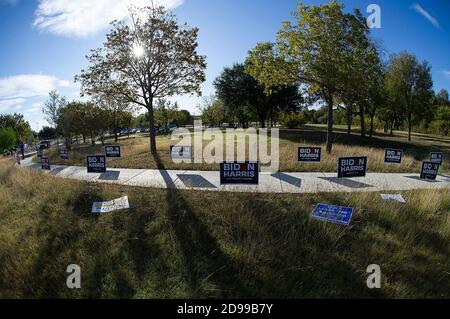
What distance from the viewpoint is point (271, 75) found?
1647 cm

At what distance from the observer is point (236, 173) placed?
8.17 m

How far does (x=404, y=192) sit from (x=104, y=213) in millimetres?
7789

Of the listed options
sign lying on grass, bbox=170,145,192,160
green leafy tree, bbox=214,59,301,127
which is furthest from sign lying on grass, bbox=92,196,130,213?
green leafy tree, bbox=214,59,301,127

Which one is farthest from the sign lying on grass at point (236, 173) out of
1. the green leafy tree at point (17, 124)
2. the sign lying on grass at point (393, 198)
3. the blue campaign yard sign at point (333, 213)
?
the green leafy tree at point (17, 124)

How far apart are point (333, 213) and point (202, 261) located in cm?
290

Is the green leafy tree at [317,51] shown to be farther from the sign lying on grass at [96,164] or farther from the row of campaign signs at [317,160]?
the sign lying on grass at [96,164]

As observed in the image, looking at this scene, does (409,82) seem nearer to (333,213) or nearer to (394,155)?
(394,155)

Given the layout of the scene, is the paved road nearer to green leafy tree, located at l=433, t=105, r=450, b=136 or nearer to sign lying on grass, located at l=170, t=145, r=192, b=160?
sign lying on grass, located at l=170, t=145, r=192, b=160

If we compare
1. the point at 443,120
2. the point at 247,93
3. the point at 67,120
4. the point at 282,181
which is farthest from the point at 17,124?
the point at 443,120

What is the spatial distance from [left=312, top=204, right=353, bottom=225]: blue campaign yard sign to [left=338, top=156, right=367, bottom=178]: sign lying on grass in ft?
10.0

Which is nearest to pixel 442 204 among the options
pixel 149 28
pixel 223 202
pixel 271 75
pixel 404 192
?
pixel 404 192

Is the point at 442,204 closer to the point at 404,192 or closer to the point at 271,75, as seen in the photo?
the point at 404,192

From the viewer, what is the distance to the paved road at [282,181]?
28.3ft

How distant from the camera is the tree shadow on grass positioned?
4.45m
